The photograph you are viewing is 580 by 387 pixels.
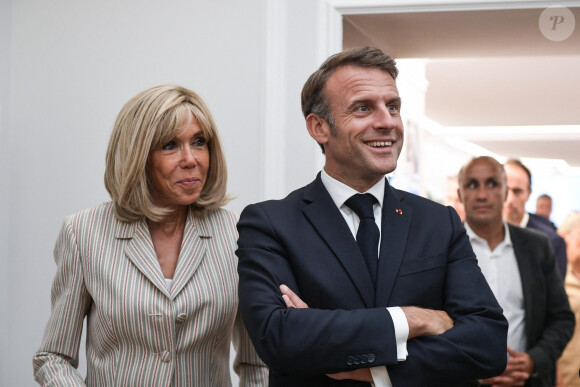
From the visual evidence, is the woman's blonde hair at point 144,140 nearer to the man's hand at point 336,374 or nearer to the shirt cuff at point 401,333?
the man's hand at point 336,374

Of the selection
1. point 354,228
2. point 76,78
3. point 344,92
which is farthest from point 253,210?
point 76,78

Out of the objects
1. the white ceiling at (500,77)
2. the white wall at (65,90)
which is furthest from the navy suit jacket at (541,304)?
the white wall at (65,90)

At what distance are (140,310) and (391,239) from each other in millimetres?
800

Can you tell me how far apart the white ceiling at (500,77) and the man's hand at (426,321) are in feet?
4.81

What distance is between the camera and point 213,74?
12.0ft

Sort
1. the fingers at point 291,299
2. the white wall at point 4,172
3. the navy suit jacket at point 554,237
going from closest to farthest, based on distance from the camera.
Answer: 1. the fingers at point 291,299
2. the navy suit jacket at point 554,237
3. the white wall at point 4,172

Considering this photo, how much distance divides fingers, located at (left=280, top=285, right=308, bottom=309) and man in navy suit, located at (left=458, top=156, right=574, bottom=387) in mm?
1385

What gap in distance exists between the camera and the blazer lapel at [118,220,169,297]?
2.40 m

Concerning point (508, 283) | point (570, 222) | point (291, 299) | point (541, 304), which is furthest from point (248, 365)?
point (570, 222)

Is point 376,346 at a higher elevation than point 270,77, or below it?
below

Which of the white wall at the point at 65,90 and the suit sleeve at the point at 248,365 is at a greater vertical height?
the white wall at the point at 65,90

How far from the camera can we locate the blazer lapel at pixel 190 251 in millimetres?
2406

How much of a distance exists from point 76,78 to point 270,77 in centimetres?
100

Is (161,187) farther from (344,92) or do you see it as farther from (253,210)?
(344,92)
